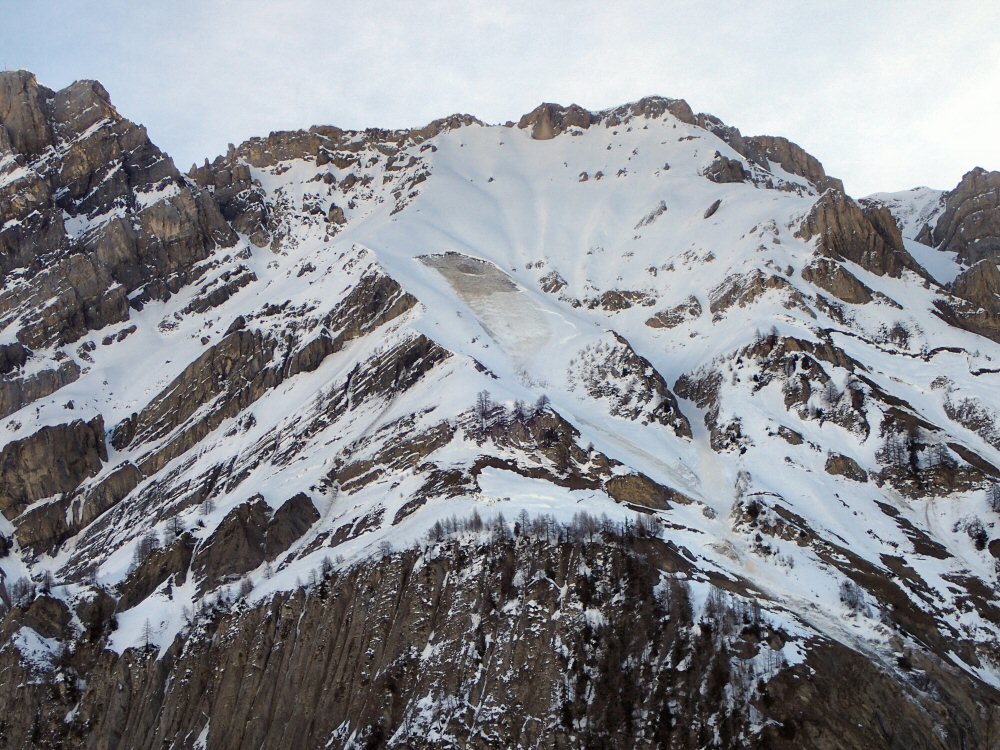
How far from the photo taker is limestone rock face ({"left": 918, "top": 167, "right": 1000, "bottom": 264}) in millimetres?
183875

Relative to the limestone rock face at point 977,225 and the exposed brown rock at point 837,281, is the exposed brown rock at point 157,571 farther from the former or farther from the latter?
the limestone rock face at point 977,225

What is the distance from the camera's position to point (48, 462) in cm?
16238

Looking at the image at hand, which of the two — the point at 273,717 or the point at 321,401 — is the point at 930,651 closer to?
the point at 273,717

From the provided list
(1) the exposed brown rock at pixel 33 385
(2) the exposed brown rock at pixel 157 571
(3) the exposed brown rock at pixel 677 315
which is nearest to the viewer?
(2) the exposed brown rock at pixel 157 571

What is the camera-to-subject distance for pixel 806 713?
74062mm

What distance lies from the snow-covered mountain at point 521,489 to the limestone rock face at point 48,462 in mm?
465

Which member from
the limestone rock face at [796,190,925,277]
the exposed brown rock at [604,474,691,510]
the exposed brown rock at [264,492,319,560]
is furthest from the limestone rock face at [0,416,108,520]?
the limestone rock face at [796,190,925,277]

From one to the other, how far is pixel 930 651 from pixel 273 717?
50974 millimetres

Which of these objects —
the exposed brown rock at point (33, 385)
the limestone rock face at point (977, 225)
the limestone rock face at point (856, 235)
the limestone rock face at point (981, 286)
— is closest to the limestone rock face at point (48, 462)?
the exposed brown rock at point (33, 385)

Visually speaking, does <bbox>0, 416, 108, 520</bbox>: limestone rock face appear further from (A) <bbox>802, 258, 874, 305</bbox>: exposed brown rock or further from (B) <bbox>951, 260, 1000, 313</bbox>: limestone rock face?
(B) <bbox>951, 260, 1000, 313</bbox>: limestone rock face

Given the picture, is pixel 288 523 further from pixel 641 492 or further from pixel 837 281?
pixel 837 281

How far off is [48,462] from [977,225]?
497 ft

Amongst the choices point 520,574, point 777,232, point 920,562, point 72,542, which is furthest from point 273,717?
point 777,232

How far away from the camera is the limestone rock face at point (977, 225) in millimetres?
183875
